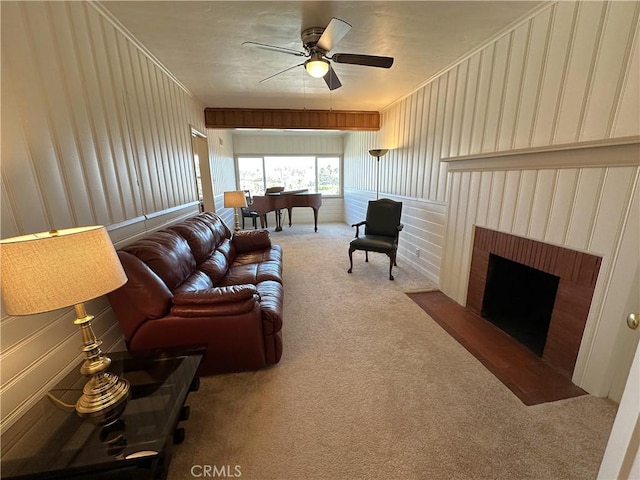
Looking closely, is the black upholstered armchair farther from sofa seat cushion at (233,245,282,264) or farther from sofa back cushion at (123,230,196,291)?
sofa back cushion at (123,230,196,291)

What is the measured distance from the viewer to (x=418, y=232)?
13.2ft

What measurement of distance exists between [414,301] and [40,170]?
10.7ft

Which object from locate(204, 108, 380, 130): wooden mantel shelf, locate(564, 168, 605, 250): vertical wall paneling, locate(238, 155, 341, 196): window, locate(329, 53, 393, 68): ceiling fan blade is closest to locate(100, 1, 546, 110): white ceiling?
locate(329, 53, 393, 68): ceiling fan blade

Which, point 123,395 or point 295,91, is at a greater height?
point 295,91

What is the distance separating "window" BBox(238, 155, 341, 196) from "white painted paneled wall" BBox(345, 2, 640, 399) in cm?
464

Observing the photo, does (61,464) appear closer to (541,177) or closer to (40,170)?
(40,170)

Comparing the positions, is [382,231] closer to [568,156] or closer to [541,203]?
[541,203]

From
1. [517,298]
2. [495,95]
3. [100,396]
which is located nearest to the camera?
[100,396]

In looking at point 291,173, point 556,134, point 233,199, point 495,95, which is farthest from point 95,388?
point 291,173

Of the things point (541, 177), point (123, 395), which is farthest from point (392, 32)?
point (123, 395)

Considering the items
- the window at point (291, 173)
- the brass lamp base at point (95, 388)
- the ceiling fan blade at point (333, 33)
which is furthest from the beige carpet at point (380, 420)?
the window at point (291, 173)

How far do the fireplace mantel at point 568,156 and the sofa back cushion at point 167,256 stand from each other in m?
2.81

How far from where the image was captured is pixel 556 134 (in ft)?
6.46

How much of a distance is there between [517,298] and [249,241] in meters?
3.18
